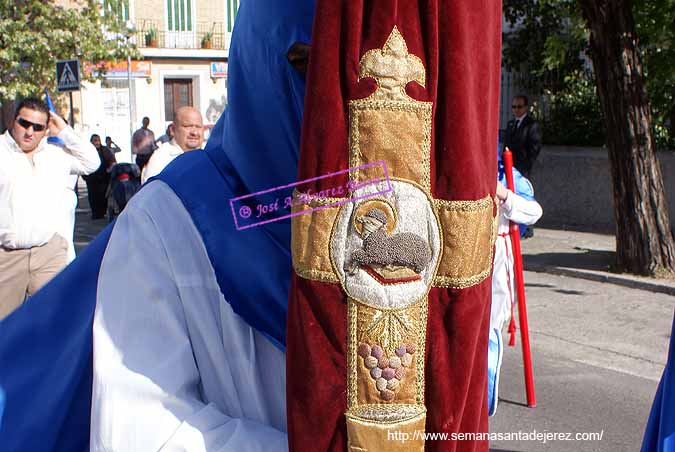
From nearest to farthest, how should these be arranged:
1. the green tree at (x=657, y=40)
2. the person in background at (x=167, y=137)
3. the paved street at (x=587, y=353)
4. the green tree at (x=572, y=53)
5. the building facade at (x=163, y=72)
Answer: the paved street at (x=587, y=353) → the green tree at (x=657, y=40) → the green tree at (x=572, y=53) → the person in background at (x=167, y=137) → the building facade at (x=163, y=72)

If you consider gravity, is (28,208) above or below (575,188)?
above

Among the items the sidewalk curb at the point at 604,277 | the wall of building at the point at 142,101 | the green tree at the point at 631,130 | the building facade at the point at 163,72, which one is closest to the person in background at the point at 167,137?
the sidewalk curb at the point at 604,277

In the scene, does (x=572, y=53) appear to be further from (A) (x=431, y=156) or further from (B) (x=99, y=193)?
(A) (x=431, y=156)

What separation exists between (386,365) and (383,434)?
12cm

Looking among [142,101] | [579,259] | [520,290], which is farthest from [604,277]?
[142,101]

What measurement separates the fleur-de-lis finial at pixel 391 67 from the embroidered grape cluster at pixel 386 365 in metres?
0.42

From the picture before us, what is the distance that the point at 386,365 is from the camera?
1.40m

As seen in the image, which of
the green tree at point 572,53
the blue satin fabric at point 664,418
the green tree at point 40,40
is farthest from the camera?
the green tree at point 40,40

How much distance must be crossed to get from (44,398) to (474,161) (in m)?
1.09

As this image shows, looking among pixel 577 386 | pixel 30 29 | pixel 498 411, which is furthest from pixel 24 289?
pixel 30 29

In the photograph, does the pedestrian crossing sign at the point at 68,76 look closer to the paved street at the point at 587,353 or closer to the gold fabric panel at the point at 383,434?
the paved street at the point at 587,353

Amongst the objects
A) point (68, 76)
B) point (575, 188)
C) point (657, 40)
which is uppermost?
point (657, 40)

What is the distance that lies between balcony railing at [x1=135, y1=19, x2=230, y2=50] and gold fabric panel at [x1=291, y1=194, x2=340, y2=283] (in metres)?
29.5

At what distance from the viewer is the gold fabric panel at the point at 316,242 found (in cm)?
138
